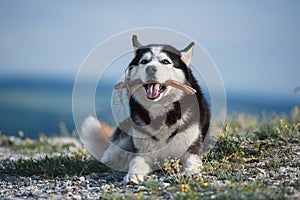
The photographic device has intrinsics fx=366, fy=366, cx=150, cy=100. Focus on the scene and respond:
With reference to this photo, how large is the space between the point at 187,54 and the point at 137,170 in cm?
174

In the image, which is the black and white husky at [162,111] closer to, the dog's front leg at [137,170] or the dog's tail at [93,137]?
the dog's front leg at [137,170]

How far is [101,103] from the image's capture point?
624 centimetres

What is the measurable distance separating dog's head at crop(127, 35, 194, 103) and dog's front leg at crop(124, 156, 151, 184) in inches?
32.0

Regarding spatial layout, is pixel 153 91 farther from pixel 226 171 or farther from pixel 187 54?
pixel 226 171

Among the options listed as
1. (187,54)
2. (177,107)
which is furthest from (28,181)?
(187,54)

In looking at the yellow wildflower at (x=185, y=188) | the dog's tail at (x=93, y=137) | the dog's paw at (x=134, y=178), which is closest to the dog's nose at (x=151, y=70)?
the dog's paw at (x=134, y=178)

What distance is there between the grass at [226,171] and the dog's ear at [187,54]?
1.37 m

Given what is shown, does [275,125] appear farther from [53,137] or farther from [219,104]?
[53,137]

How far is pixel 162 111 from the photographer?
195 inches

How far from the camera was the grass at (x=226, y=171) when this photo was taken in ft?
12.5

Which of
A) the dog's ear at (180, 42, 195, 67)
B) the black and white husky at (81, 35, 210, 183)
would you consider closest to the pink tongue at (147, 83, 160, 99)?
the black and white husky at (81, 35, 210, 183)

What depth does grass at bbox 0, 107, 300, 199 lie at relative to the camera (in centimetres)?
382

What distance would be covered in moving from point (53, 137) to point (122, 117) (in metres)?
4.99

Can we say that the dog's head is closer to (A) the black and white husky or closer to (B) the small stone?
(A) the black and white husky
